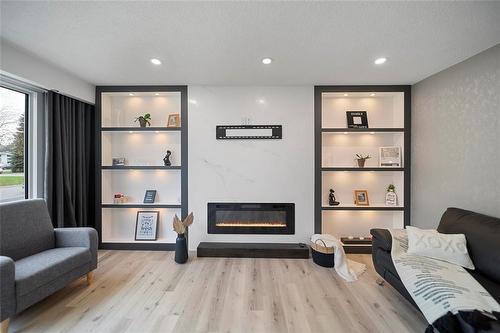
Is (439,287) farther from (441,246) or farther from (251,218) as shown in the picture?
(251,218)

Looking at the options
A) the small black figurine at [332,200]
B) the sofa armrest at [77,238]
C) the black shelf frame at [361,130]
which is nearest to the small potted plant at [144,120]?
the sofa armrest at [77,238]

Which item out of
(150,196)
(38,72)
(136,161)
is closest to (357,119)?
(150,196)

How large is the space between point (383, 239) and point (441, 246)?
1.51ft

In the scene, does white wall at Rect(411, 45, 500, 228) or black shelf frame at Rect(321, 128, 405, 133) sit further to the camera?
black shelf frame at Rect(321, 128, 405, 133)

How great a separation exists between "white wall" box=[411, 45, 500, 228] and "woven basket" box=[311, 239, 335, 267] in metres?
1.39

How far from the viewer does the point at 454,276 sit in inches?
68.3

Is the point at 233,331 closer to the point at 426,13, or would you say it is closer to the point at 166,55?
the point at 166,55

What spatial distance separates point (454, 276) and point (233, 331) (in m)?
1.81

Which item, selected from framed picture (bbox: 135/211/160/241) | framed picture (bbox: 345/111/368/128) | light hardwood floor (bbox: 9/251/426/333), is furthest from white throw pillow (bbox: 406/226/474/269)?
framed picture (bbox: 135/211/160/241)

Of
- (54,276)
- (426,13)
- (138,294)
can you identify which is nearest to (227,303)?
(138,294)

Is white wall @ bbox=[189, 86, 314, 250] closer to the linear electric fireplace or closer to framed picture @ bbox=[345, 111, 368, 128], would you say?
the linear electric fireplace

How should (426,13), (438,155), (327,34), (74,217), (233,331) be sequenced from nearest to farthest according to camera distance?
(426,13)
(233,331)
(327,34)
(438,155)
(74,217)

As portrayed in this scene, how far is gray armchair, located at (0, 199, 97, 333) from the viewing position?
1658 millimetres

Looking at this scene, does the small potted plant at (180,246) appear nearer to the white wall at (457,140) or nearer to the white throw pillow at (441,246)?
the white throw pillow at (441,246)
